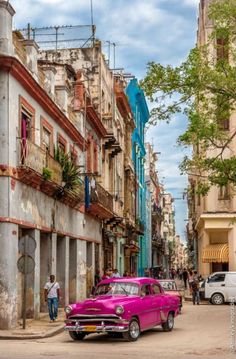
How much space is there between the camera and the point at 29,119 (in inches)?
882

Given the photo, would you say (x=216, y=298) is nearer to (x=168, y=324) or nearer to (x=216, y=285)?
(x=216, y=285)

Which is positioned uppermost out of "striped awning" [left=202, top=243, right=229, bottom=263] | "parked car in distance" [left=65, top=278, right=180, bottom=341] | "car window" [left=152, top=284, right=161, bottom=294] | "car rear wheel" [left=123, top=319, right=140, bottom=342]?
"striped awning" [left=202, top=243, right=229, bottom=263]

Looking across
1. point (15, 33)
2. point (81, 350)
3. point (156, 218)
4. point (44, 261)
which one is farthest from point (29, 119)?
point (156, 218)

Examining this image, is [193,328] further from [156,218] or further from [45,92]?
[156,218]

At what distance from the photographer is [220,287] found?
34.2 m

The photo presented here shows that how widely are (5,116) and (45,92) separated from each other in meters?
3.92

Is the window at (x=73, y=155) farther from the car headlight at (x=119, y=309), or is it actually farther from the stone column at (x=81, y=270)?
the car headlight at (x=119, y=309)

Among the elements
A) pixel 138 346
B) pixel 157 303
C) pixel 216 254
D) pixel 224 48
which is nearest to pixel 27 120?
pixel 224 48

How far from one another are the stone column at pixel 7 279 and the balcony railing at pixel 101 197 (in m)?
11.6

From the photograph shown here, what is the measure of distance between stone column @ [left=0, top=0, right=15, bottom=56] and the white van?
18655 millimetres

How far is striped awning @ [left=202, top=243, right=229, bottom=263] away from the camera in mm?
42469

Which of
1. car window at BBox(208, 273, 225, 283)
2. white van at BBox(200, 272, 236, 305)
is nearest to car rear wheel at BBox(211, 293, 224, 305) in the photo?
white van at BBox(200, 272, 236, 305)

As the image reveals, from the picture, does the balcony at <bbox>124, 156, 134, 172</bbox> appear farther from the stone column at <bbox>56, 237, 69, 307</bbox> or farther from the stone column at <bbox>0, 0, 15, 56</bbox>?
the stone column at <bbox>0, 0, 15, 56</bbox>

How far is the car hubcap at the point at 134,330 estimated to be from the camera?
16375 mm
